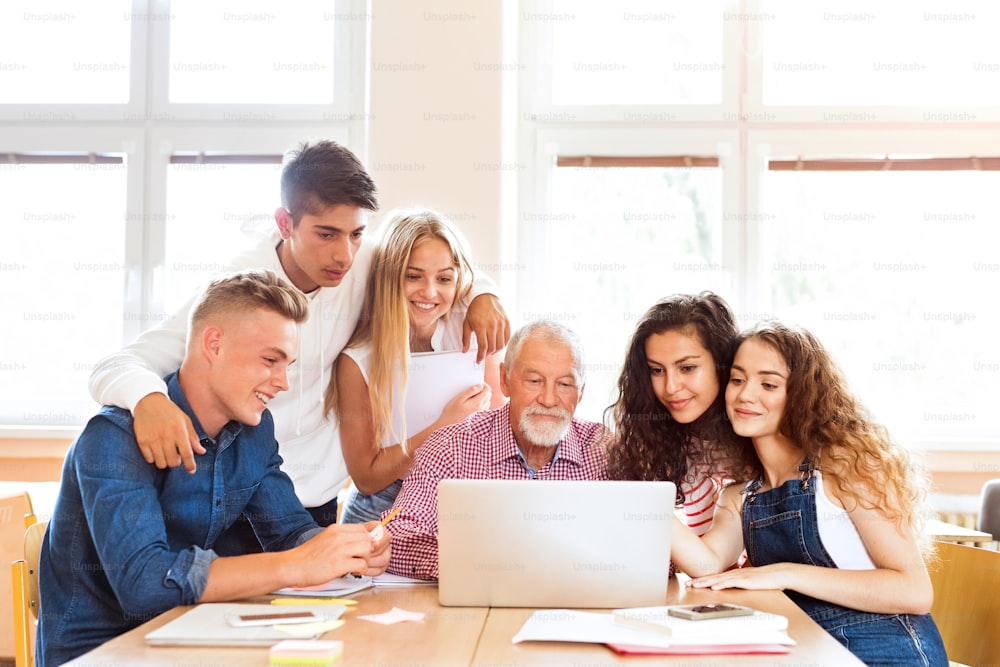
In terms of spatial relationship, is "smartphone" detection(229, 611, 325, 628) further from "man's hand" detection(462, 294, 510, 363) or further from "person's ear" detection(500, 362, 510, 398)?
"man's hand" detection(462, 294, 510, 363)

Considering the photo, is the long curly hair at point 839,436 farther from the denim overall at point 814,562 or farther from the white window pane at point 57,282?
the white window pane at point 57,282

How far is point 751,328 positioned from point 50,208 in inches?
140

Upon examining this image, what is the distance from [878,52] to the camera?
168 inches

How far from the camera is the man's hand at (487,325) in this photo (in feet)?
8.48

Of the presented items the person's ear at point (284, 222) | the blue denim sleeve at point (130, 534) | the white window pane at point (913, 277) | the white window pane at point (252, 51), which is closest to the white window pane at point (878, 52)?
the white window pane at point (913, 277)

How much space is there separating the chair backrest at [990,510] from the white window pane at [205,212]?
10.7ft

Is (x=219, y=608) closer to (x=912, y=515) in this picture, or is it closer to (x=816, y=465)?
(x=816, y=465)

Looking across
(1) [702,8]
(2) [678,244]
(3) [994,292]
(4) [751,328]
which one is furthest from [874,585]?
(1) [702,8]

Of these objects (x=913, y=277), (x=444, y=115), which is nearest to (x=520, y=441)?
(x=444, y=115)

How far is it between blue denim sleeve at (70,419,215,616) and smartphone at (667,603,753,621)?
0.85 metres

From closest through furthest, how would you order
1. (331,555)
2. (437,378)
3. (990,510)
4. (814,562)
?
(331,555)
(814,562)
(437,378)
(990,510)

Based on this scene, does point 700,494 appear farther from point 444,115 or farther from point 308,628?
point 444,115

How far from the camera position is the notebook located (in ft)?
4.75

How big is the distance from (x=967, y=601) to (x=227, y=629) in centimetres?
162
